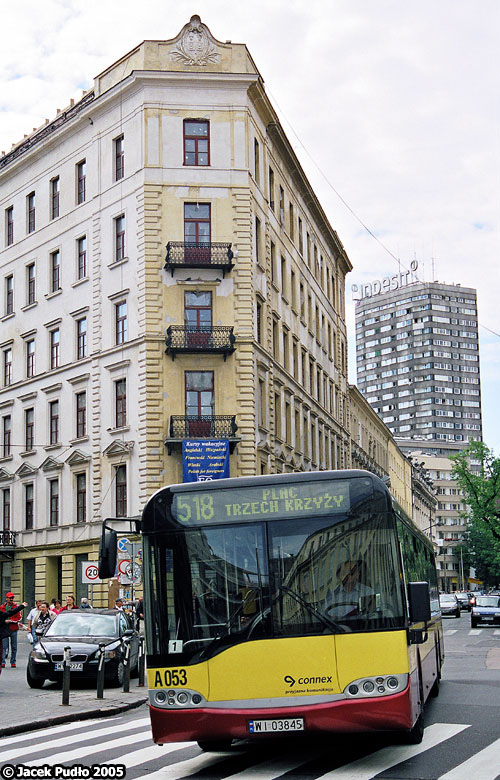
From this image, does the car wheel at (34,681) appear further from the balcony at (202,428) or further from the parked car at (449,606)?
the parked car at (449,606)

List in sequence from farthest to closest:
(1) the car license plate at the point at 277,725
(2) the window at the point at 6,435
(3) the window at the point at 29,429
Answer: (2) the window at the point at 6,435
(3) the window at the point at 29,429
(1) the car license plate at the point at 277,725

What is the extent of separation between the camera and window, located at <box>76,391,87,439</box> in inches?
1779

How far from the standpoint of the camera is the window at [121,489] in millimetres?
41562

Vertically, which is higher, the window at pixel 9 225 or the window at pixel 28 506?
the window at pixel 9 225

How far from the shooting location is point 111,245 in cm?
4444

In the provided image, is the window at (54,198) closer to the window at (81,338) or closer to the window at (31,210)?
the window at (31,210)

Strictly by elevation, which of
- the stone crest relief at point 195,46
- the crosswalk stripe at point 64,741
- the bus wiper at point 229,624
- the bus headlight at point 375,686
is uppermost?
the stone crest relief at point 195,46

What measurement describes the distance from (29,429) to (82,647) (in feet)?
98.5

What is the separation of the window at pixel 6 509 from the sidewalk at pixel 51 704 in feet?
91.1

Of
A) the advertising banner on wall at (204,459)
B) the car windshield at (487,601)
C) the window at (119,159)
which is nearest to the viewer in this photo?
the advertising banner on wall at (204,459)

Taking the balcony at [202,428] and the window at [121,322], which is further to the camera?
the window at [121,322]

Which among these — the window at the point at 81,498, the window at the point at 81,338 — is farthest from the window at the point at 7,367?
the window at the point at 81,498

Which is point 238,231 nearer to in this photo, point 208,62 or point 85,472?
point 208,62

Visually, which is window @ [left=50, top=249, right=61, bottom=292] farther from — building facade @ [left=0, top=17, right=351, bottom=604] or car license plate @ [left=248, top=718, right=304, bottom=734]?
car license plate @ [left=248, top=718, right=304, bottom=734]
